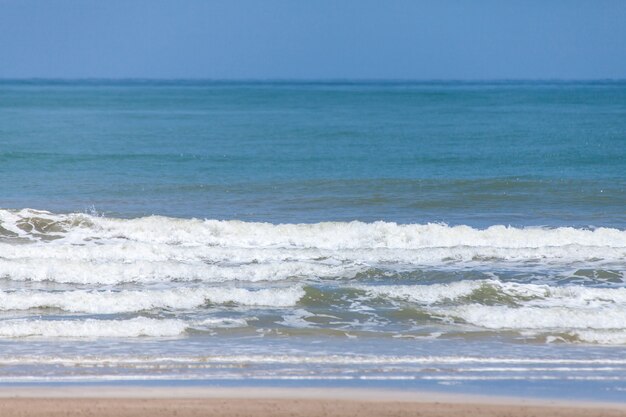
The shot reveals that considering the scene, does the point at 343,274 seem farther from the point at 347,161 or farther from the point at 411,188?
the point at 347,161

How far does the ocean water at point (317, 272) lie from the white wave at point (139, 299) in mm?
26

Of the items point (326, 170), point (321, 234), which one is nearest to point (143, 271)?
point (321, 234)

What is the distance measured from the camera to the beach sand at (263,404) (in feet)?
25.9

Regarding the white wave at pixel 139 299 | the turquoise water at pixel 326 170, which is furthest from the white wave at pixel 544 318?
the turquoise water at pixel 326 170

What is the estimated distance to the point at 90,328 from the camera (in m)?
11.0

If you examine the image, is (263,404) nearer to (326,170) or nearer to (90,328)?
(90,328)

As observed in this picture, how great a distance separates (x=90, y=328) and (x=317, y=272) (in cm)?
447

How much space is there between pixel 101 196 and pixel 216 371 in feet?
49.3

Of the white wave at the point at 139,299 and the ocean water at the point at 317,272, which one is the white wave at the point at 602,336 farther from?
the white wave at the point at 139,299

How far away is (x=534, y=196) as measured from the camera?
78.1 ft

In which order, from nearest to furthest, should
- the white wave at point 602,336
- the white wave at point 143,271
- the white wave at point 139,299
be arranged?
the white wave at point 602,336
the white wave at point 139,299
the white wave at point 143,271

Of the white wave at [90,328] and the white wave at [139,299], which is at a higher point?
the white wave at [139,299]

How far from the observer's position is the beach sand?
7.89 metres

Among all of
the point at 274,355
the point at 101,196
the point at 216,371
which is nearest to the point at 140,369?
the point at 216,371
